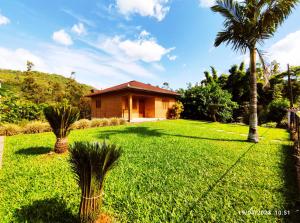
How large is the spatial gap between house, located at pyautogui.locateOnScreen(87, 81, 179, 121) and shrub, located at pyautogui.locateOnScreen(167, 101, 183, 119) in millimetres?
562

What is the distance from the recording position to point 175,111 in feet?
68.2

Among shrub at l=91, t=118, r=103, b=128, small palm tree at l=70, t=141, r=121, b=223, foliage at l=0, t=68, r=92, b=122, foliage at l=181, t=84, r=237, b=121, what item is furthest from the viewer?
foliage at l=0, t=68, r=92, b=122

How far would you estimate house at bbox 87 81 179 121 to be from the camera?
17283 millimetres

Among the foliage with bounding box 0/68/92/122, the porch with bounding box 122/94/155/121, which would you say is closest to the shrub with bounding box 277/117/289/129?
the porch with bounding box 122/94/155/121

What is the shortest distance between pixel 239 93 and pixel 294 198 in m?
21.3

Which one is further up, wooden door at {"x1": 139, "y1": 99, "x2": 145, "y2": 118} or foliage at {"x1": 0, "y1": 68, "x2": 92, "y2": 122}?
foliage at {"x1": 0, "y1": 68, "x2": 92, "y2": 122}

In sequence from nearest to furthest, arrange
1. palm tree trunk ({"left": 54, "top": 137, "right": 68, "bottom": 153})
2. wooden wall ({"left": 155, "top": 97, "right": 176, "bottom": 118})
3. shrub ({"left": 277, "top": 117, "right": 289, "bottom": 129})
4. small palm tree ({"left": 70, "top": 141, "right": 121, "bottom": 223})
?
small palm tree ({"left": 70, "top": 141, "right": 121, "bottom": 223}), palm tree trunk ({"left": 54, "top": 137, "right": 68, "bottom": 153}), shrub ({"left": 277, "top": 117, "right": 289, "bottom": 129}), wooden wall ({"left": 155, "top": 97, "right": 176, "bottom": 118})

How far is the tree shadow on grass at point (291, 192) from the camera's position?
2.70 m

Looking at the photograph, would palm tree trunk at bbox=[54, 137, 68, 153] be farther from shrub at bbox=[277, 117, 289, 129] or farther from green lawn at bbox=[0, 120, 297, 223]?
shrub at bbox=[277, 117, 289, 129]

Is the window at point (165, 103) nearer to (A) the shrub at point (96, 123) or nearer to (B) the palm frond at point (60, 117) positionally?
(A) the shrub at point (96, 123)
